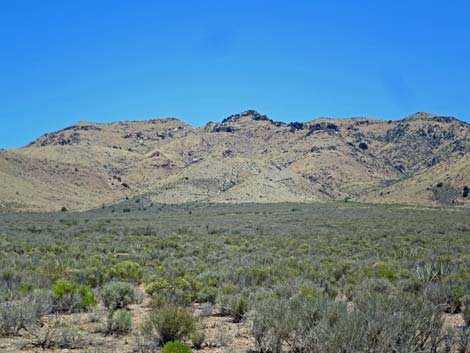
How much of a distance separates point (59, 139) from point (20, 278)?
15187 centimetres

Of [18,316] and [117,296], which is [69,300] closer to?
[117,296]

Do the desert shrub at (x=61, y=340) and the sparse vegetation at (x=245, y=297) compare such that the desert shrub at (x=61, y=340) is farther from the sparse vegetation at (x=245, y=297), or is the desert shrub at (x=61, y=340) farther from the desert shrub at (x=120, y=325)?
the desert shrub at (x=120, y=325)

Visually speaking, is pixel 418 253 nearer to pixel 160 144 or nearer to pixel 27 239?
pixel 27 239

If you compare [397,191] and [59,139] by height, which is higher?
[59,139]

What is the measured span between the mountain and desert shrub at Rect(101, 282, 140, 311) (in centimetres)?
7102

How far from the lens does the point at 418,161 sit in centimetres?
13550

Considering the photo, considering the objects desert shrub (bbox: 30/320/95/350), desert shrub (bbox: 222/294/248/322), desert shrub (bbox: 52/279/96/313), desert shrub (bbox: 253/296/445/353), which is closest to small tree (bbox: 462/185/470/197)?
desert shrub (bbox: 222/294/248/322)

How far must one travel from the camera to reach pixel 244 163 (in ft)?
359

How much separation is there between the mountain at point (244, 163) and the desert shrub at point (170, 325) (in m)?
75.0

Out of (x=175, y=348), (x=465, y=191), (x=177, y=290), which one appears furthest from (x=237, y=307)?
(x=465, y=191)

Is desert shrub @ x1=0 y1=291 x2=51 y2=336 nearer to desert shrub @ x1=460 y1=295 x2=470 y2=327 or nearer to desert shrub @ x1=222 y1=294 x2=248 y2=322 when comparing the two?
desert shrub @ x1=222 y1=294 x2=248 y2=322

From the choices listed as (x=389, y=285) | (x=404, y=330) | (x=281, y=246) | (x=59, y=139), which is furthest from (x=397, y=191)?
(x=59, y=139)

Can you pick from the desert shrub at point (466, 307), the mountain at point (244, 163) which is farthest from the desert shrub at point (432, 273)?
the mountain at point (244, 163)

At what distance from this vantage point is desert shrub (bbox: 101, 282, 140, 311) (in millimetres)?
11211
